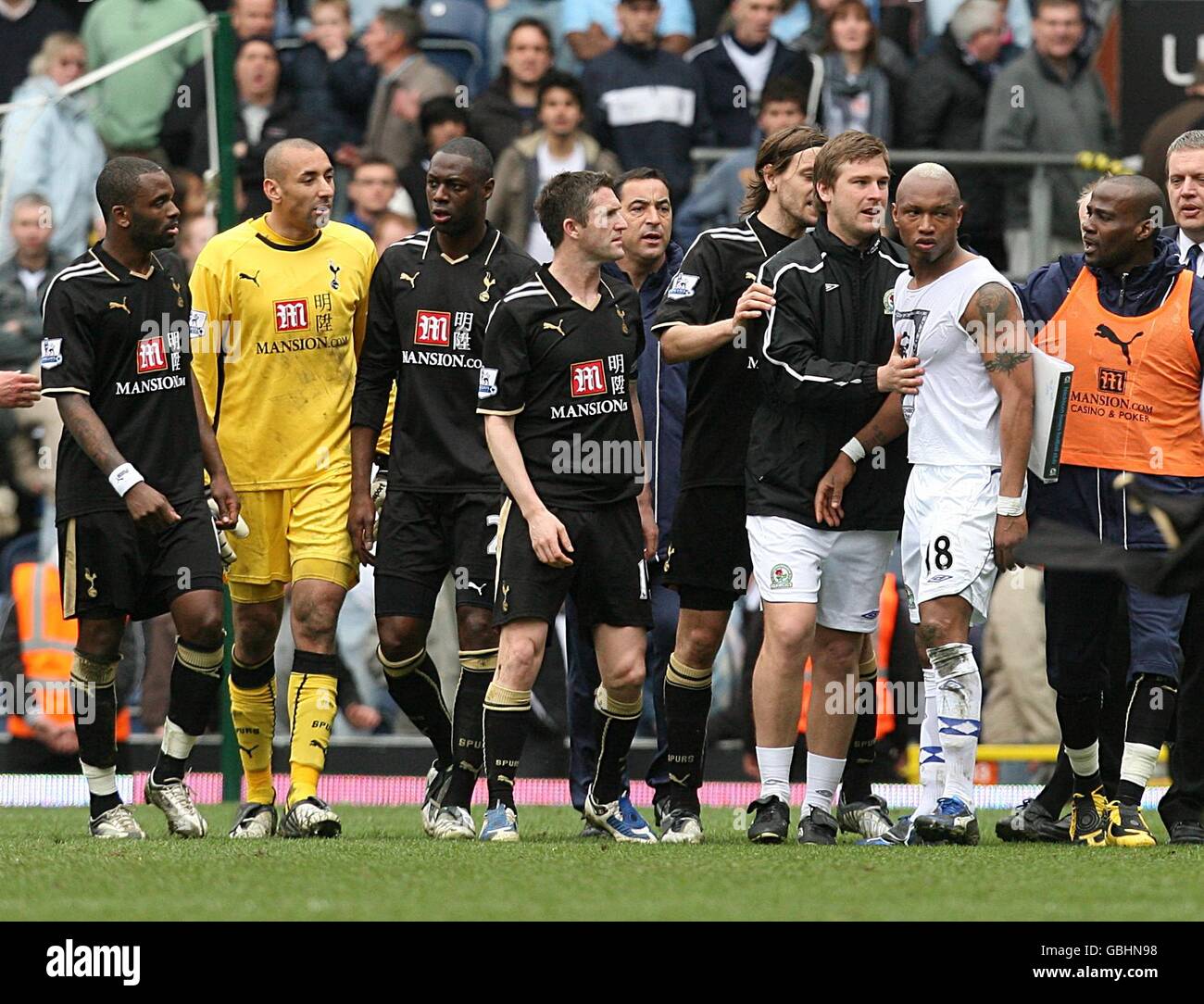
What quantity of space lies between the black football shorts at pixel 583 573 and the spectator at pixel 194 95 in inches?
196

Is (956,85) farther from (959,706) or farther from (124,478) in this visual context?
(124,478)

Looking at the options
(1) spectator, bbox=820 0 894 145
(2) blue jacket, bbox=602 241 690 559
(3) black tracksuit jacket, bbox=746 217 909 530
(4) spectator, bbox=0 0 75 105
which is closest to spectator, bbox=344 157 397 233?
Answer: (4) spectator, bbox=0 0 75 105

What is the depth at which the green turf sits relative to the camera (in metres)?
6.08

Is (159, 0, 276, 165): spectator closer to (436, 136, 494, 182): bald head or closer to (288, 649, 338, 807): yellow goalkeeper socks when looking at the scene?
(436, 136, 494, 182): bald head

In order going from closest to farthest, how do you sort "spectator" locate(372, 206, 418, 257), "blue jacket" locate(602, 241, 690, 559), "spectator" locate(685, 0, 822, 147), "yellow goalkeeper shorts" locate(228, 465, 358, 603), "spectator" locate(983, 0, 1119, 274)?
1. "yellow goalkeeper shorts" locate(228, 465, 358, 603)
2. "blue jacket" locate(602, 241, 690, 559)
3. "spectator" locate(372, 206, 418, 257)
4. "spectator" locate(983, 0, 1119, 274)
5. "spectator" locate(685, 0, 822, 147)

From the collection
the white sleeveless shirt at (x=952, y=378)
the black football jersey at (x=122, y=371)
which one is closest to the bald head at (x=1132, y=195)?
the white sleeveless shirt at (x=952, y=378)

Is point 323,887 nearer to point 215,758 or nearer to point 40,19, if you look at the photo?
point 215,758

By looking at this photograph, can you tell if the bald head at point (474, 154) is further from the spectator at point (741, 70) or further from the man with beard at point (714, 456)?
the spectator at point (741, 70)

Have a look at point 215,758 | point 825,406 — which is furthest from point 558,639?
point 825,406

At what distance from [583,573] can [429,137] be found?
6.49 metres

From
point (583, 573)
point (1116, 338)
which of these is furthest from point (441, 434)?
point (1116, 338)

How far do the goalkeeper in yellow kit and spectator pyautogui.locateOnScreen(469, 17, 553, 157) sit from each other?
206 inches

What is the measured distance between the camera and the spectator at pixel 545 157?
13625 mm

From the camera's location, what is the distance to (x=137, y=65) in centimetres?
1313
